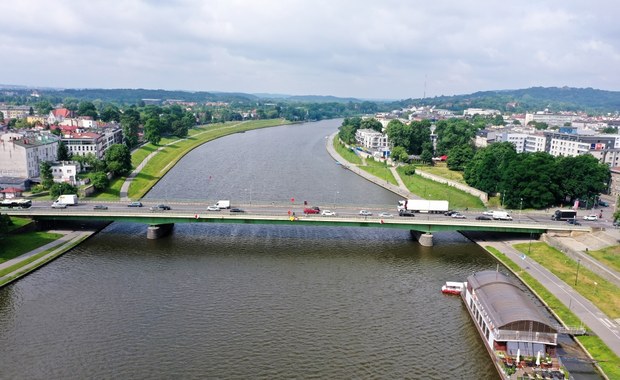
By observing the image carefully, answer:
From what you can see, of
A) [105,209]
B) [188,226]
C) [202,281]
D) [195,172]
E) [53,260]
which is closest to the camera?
[202,281]

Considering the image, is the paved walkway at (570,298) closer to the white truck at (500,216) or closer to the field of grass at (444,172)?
the white truck at (500,216)

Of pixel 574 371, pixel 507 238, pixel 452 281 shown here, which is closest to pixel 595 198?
pixel 507 238

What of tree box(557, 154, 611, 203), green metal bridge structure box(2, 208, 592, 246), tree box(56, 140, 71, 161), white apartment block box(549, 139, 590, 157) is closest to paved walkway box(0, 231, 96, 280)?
green metal bridge structure box(2, 208, 592, 246)

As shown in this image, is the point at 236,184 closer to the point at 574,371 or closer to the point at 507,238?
the point at 507,238

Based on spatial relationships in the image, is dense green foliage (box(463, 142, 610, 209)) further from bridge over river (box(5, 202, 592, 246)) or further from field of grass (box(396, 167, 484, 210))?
bridge over river (box(5, 202, 592, 246))

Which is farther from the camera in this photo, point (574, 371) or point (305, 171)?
point (305, 171)

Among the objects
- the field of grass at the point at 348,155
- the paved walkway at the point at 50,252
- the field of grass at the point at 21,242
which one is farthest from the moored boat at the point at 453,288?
the field of grass at the point at 348,155
